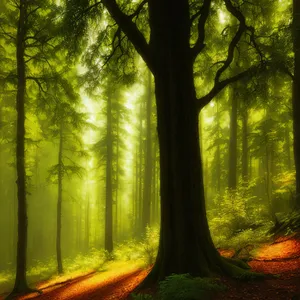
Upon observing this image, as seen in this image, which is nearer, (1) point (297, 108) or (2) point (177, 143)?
(2) point (177, 143)

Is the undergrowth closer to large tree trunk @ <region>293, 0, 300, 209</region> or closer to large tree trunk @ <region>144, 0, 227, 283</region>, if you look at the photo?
large tree trunk @ <region>144, 0, 227, 283</region>

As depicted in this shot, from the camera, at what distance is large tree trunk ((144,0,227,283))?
569 cm

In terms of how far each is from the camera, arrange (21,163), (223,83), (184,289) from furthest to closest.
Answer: (21,163)
(223,83)
(184,289)

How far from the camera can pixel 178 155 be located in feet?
19.0

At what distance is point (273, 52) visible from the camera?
24.3 ft

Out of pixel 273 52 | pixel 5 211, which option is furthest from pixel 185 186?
pixel 5 211

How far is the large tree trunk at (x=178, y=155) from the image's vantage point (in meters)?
5.69

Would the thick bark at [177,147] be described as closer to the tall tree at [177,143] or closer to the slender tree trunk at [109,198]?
the tall tree at [177,143]

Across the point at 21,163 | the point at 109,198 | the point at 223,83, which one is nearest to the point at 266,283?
the point at 223,83

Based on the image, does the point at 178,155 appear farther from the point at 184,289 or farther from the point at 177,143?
the point at 184,289

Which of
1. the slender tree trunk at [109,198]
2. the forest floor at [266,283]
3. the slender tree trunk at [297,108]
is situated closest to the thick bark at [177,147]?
the forest floor at [266,283]

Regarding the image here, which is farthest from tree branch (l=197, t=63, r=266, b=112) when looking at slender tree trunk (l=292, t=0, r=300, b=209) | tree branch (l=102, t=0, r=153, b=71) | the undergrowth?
the undergrowth

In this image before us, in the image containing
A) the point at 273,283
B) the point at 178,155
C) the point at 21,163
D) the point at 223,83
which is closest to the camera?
the point at 273,283

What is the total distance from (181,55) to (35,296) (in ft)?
27.8
